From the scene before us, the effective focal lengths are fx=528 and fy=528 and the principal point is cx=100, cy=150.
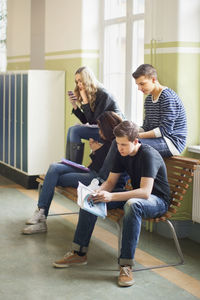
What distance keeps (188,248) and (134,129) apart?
1306 mm

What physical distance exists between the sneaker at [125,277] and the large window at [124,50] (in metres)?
2.32

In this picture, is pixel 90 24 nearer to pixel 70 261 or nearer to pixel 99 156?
pixel 99 156

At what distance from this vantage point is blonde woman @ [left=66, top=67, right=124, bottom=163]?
4.91 m

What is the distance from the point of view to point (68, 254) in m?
3.93

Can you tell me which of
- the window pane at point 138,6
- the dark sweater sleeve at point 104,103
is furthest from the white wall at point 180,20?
the window pane at point 138,6

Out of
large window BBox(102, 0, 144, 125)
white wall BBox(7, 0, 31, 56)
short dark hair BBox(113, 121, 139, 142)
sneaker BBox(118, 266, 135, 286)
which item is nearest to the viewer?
sneaker BBox(118, 266, 135, 286)

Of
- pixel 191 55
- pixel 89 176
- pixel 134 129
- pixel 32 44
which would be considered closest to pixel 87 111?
pixel 89 176

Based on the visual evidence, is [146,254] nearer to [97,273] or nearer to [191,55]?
[97,273]

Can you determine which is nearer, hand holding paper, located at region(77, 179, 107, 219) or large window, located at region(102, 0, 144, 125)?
hand holding paper, located at region(77, 179, 107, 219)

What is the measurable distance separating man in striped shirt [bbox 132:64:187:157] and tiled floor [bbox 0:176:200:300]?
0.85 m

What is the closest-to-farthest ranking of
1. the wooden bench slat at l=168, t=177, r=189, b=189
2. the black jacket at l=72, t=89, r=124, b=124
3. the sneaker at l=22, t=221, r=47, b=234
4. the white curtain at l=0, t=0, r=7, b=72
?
the wooden bench slat at l=168, t=177, r=189, b=189 < the sneaker at l=22, t=221, r=47, b=234 < the black jacket at l=72, t=89, r=124, b=124 < the white curtain at l=0, t=0, r=7, b=72

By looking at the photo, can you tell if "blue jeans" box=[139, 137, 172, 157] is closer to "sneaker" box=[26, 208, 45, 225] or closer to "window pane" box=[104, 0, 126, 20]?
"sneaker" box=[26, 208, 45, 225]

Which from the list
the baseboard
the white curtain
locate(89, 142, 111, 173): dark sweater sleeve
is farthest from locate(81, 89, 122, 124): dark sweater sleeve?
the white curtain

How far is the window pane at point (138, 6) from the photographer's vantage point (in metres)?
5.49
